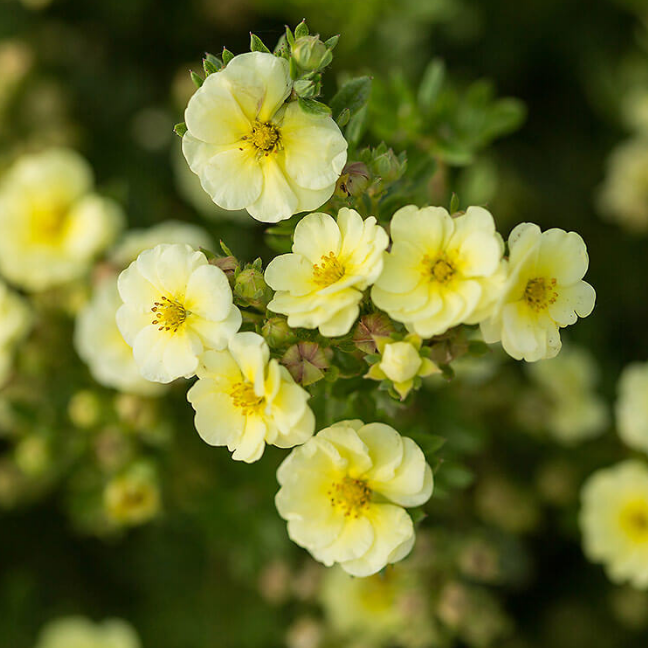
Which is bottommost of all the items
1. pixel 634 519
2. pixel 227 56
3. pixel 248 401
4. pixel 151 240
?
pixel 634 519

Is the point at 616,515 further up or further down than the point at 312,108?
further down

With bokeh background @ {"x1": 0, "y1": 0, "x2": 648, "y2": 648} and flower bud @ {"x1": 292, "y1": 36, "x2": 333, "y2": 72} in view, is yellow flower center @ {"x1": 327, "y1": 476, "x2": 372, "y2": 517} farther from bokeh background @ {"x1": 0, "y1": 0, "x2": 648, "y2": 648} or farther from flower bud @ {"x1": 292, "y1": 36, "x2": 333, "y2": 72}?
flower bud @ {"x1": 292, "y1": 36, "x2": 333, "y2": 72}

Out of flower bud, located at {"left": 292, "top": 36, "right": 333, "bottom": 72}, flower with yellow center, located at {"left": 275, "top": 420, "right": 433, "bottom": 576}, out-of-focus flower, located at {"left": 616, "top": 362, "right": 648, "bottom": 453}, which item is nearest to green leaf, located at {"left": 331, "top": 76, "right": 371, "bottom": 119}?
flower bud, located at {"left": 292, "top": 36, "right": 333, "bottom": 72}

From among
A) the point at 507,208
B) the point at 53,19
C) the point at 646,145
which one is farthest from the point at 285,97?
the point at 53,19

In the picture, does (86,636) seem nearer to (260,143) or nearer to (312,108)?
(260,143)

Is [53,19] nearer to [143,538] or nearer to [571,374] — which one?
[143,538]

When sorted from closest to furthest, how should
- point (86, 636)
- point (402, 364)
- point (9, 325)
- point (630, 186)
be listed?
point (402, 364) < point (9, 325) < point (86, 636) < point (630, 186)

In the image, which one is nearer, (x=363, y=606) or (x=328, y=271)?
(x=328, y=271)

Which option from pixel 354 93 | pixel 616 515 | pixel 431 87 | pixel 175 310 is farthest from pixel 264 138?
pixel 616 515
